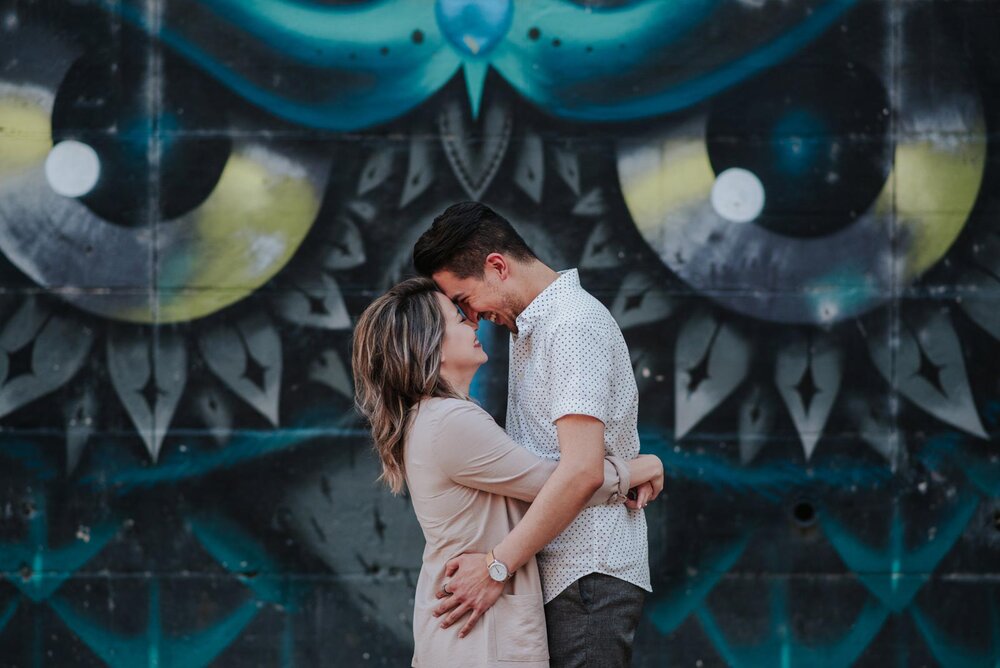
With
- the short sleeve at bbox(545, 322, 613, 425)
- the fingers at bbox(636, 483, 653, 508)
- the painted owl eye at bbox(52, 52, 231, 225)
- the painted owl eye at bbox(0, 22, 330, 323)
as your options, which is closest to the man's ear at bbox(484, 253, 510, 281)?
the short sleeve at bbox(545, 322, 613, 425)

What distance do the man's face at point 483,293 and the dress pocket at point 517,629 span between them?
2.24ft

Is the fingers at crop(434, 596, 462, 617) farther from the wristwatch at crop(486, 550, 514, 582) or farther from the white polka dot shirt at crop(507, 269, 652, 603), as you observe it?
the white polka dot shirt at crop(507, 269, 652, 603)

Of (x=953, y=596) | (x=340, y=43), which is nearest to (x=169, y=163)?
(x=340, y=43)

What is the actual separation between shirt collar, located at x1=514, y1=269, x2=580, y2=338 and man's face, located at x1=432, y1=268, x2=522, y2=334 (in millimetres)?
46

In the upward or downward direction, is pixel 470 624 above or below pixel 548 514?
below

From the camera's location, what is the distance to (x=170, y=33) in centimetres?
454

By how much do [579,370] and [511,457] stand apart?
0.26 metres

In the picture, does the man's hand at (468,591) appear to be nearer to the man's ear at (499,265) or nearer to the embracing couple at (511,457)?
the embracing couple at (511,457)

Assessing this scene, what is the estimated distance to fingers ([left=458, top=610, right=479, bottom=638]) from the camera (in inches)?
99.7

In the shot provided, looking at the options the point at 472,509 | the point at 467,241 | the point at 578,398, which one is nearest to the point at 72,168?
the point at 467,241

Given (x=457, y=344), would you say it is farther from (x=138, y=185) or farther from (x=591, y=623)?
(x=138, y=185)

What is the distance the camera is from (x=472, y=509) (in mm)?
2594

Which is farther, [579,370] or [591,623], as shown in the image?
[591,623]

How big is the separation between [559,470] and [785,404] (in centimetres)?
223
